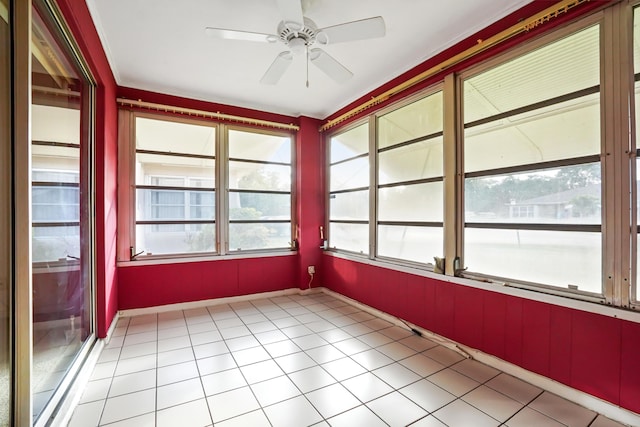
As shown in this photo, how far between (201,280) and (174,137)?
2.00m

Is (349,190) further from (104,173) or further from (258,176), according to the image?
(104,173)

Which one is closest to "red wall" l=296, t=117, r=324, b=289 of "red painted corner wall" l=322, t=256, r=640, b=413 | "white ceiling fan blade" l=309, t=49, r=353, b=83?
"red painted corner wall" l=322, t=256, r=640, b=413

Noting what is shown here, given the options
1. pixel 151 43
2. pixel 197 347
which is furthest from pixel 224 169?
pixel 197 347

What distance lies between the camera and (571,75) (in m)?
1.97

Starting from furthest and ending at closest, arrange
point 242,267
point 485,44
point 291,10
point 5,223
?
point 242,267 → point 485,44 → point 291,10 → point 5,223

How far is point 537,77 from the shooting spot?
7.03ft

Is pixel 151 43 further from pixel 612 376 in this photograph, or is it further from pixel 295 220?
pixel 612 376

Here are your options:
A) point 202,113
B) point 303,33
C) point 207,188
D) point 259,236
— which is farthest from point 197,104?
point 303,33

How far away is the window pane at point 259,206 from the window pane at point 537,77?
2846 millimetres

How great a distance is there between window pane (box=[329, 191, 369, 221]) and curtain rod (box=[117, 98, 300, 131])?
1338 mm

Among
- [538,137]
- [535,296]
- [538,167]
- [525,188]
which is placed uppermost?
[538,137]

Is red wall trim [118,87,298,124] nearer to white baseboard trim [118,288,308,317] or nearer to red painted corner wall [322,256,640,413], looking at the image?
white baseboard trim [118,288,308,317]

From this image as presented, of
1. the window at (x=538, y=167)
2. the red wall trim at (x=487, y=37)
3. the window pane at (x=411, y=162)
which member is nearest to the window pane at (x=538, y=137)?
the window at (x=538, y=167)

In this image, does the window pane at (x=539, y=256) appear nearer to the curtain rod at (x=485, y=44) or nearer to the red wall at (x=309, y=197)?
the curtain rod at (x=485, y=44)
